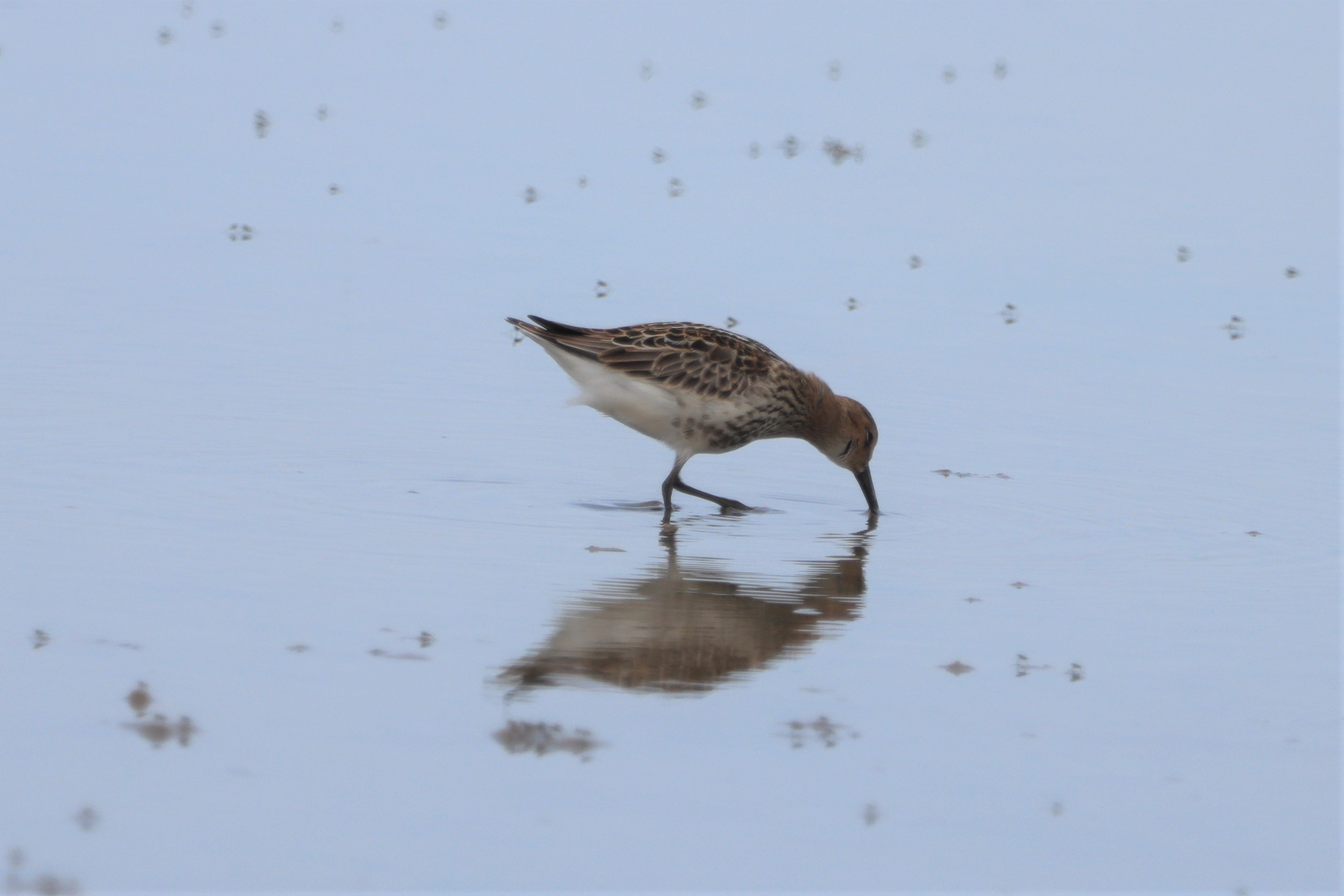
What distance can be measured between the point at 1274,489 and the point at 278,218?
343 inches

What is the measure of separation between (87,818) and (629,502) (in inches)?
199

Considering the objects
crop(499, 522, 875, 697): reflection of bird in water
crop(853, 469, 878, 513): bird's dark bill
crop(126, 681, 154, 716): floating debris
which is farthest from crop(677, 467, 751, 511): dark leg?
crop(126, 681, 154, 716): floating debris

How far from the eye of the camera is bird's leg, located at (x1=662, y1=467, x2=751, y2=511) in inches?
380

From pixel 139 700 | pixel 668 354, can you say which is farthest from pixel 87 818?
pixel 668 354

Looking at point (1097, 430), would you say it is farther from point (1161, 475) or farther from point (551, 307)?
point (551, 307)

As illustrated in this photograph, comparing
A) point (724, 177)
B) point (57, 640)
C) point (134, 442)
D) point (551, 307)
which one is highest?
point (724, 177)

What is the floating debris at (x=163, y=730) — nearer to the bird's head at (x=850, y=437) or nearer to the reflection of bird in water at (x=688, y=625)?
the reflection of bird in water at (x=688, y=625)

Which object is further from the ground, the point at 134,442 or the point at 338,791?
the point at 134,442

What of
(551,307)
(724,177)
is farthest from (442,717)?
(724,177)

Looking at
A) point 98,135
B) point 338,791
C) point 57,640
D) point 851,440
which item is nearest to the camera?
point 338,791

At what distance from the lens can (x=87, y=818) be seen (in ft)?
16.1

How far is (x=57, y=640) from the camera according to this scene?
628 centimetres

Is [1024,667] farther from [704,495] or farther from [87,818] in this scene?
[87,818]

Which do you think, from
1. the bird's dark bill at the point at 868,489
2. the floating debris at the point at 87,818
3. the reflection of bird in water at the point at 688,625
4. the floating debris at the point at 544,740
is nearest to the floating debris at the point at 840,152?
the bird's dark bill at the point at 868,489
